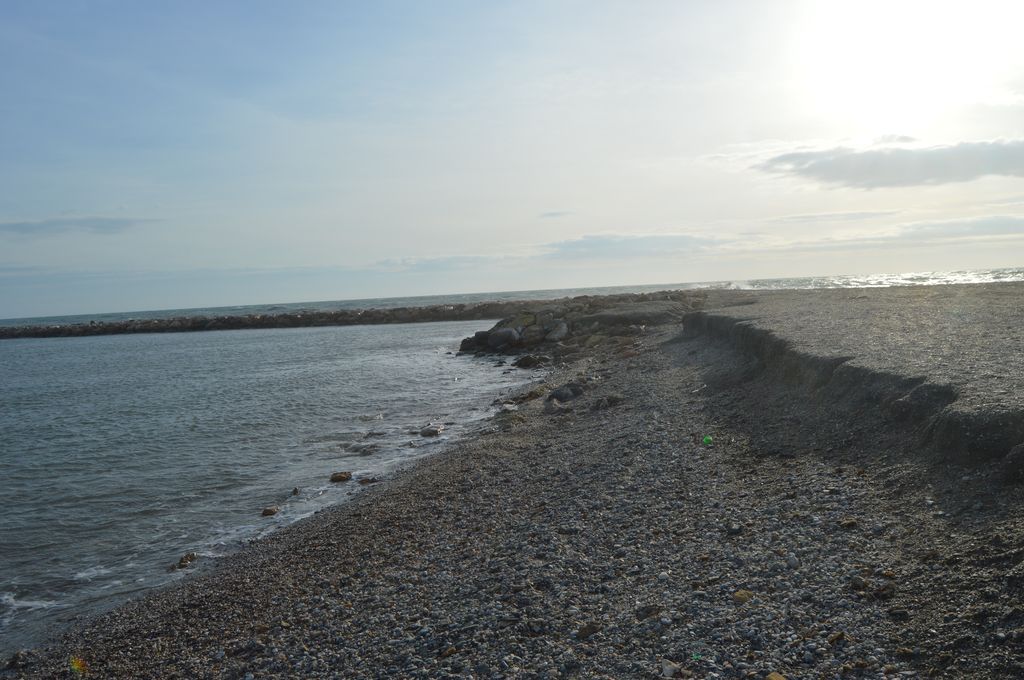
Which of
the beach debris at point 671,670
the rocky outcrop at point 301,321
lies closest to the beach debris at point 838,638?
the beach debris at point 671,670

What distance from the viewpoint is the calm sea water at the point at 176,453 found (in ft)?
31.7

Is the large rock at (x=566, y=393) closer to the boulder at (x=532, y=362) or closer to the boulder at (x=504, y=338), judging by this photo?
the boulder at (x=532, y=362)

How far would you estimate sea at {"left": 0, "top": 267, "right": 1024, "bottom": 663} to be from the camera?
375 inches

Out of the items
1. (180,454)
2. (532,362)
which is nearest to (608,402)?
(180,454)

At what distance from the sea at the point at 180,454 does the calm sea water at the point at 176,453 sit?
0.04m

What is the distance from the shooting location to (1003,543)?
203 inches

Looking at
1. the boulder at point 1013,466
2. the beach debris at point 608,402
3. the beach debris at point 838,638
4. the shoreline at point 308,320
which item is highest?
the shoreline at point 308,320

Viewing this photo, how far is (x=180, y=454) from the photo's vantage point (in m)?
16.3

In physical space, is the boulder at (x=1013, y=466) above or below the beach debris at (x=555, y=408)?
above

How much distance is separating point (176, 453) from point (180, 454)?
19cm

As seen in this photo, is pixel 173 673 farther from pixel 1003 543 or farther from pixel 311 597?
pixel 1003 543

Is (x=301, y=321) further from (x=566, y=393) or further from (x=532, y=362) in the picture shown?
(x=566, y=393)

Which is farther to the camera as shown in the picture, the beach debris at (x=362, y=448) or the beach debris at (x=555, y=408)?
the beach debris at (x=555, y=408)

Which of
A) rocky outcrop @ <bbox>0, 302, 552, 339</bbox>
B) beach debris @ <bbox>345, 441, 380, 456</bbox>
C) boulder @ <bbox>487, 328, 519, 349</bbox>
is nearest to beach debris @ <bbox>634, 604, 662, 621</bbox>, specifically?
beach debris @ <bbox>345, 441, 380, 456</bbox>
